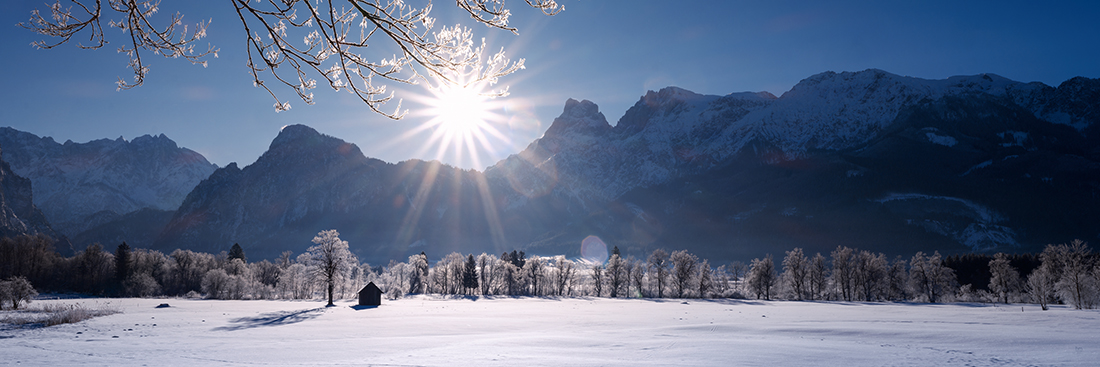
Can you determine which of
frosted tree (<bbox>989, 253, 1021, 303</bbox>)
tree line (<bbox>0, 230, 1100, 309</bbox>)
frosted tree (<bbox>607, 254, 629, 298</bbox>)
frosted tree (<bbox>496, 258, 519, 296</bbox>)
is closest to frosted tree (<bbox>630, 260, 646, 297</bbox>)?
tree line (<bbox>0, 230, 1100, 309</bbox>)

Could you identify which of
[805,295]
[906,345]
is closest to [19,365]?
[906,345]

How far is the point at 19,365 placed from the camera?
37.2 feet

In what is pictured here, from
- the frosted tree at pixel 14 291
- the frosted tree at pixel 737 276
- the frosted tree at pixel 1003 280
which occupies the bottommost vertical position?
the frosted tree at pixel 737 276

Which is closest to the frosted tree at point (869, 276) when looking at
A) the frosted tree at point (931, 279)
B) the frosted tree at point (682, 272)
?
the frosted tree at point (931, 279)

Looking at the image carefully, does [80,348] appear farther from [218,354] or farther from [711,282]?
[711,282]

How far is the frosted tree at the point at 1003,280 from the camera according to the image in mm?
72750

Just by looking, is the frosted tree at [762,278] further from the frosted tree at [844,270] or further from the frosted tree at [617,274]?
the frosted tree at [617,274]

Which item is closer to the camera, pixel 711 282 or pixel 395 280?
pixel 711 282

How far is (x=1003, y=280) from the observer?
72.8 meters

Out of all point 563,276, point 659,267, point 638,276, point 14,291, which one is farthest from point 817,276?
point 14,291

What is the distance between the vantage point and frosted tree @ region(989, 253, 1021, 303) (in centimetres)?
7275

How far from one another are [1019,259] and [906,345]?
323ft

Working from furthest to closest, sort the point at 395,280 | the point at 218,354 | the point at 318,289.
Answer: the point at 395,280
the point at 318,289
the point at 218,354

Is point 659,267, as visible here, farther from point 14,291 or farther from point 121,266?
point 121,266
